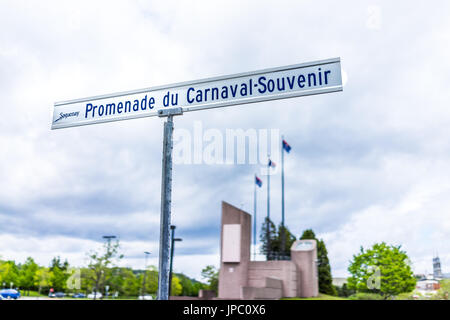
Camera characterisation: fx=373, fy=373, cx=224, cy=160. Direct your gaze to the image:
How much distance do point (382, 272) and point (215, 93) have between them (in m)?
47.2

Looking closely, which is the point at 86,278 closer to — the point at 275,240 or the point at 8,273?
the point at 8,273

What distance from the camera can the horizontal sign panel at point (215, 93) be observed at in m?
3.53

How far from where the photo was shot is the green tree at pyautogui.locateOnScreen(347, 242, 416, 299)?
44094mm

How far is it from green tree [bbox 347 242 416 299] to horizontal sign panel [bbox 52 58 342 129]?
46304mm

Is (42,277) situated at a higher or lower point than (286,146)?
lower

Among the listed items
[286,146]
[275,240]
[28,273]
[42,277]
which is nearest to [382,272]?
[286,146]

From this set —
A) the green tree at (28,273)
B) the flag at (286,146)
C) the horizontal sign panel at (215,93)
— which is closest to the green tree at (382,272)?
the flag at (286,146)

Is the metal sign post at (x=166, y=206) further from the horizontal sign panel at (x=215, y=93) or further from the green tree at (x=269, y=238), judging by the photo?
the green tree at (x=269, y=238)

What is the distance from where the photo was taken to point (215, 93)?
3.75 m

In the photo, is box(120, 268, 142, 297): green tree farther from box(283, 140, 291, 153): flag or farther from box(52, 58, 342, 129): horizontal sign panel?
box(52, 58, 342, 129): horizontal sign panel

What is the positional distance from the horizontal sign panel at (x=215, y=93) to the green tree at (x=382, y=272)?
46.3 m
